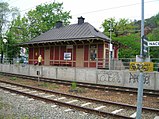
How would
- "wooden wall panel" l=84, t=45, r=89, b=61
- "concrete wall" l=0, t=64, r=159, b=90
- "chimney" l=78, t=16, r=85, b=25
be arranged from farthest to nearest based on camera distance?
1. "chimney" l=78, t=16, r=85, b=25
2. "wooden wall panel" l=84, t=45, r=89, b=61
3. "concrete wall" l=0, t=64, r=159, b=90

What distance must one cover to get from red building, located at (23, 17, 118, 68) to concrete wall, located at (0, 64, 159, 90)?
110 inches

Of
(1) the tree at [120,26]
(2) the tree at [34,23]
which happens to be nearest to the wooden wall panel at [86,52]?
(2) the tree at [34,23]

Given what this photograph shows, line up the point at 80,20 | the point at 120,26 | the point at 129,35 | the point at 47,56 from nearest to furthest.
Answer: the point at 47,56 → the point at 80,20 → the point at 129,35 → the point at 120,26

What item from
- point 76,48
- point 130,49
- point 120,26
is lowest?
point 76,48

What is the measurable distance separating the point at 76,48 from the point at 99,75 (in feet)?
25.6

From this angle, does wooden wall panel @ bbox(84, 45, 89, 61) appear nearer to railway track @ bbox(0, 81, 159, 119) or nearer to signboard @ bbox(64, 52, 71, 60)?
signboard @ bbox(64, 52, 71, 60)

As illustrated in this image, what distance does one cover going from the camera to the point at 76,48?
24.2 metres

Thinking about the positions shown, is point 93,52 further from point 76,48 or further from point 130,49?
point 130,49

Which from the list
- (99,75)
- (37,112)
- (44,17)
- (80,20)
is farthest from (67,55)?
(44,17)

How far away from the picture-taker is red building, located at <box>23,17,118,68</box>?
22.5 metres

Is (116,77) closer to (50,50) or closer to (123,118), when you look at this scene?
(123,118)

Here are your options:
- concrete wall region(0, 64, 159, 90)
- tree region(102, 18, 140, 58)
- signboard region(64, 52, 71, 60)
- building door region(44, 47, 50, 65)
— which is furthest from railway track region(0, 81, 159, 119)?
tree region(102, 18, 140, 58)

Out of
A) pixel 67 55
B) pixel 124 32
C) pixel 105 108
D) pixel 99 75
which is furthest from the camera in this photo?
pixel 124 32

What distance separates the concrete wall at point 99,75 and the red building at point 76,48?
2.78m
